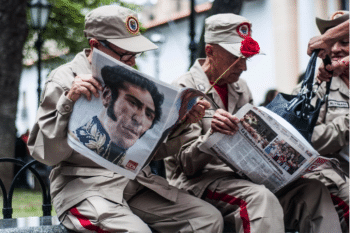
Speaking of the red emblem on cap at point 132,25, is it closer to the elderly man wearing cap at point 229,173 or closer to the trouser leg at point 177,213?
the elderly man wearing cap at point 229,173

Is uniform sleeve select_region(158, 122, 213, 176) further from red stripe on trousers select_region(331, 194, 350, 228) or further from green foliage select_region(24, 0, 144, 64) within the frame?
green foliage select_region(24, 0, 144, 64)

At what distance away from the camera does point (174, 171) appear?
3.64 metres

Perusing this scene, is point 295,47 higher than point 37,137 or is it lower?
lower

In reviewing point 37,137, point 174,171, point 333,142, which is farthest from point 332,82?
point 37,137

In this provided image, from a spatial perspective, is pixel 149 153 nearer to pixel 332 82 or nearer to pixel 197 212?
pixel 197 212

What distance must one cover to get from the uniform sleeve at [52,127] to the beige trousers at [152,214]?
0.29 metres

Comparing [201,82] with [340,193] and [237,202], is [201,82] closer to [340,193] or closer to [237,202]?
[237,202]

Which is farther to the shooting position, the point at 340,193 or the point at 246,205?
the point at 340,193

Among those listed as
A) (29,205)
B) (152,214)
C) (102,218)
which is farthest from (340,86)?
(29,205)

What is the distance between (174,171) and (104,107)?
1.14 meters

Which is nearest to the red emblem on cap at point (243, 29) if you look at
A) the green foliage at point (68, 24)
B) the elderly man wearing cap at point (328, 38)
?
the elderly man wearing cap at point (328, 38)

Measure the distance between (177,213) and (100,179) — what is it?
0.51m

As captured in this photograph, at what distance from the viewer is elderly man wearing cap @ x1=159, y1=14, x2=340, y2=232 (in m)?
3.04

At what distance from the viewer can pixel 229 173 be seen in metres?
3.41
